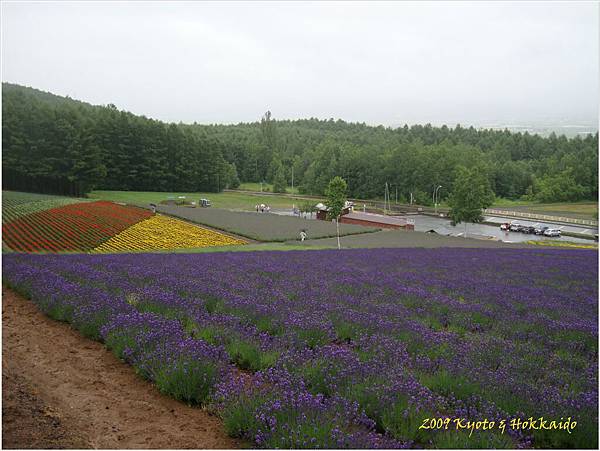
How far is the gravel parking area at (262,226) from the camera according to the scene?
40219 mm

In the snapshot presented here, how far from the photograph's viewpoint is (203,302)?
30.8 ft

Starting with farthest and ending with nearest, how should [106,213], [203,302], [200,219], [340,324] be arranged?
[200,219] → [106,213] → [203,302] → [340,324]

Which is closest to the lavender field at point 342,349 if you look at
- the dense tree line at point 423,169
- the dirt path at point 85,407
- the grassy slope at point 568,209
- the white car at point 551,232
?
the dirt path at point 85,407

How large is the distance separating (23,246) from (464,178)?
59.6 metres

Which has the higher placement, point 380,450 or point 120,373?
point 380,450

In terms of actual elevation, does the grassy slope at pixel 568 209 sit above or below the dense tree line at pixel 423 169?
below

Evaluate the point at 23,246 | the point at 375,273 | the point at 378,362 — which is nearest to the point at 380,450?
the point at 378,362

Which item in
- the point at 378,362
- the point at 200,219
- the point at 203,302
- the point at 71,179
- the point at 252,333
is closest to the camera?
the point at 378,362

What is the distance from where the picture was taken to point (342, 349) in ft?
22.1

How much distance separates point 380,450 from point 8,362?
5.60m

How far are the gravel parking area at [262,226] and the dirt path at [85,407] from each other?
3041 cm

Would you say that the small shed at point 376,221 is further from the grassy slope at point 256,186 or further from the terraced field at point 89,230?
the grassy slope at point 256,186

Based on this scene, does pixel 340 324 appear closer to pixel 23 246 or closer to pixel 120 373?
pixel 120 373

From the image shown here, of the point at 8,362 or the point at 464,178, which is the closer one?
the point at 8,362
